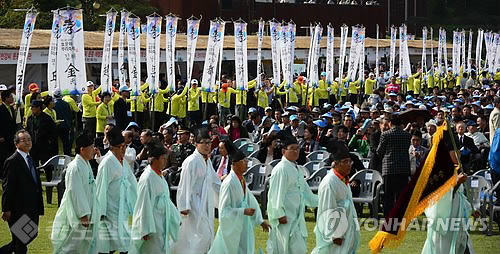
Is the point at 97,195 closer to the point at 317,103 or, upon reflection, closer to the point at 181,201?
the point at 181,201

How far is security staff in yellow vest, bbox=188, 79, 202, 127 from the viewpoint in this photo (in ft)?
93.2

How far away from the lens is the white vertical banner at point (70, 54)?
23.1 meters

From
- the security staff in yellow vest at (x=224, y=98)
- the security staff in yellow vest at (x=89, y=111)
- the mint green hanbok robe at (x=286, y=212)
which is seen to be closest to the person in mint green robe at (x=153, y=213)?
the mint green hanbok robe at (x=286, y=212)

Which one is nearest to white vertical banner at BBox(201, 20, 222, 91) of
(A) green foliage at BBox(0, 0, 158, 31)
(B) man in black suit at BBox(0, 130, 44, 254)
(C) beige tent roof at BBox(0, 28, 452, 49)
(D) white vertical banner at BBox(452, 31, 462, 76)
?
(C) beige tent roof at BBox(0, 28, 452, 49)

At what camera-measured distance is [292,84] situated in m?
31.9

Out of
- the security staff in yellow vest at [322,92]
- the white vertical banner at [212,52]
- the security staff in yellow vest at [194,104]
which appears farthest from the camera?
the security staff in yellow vest at [322,92]

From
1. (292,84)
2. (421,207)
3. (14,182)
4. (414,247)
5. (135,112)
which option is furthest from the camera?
(292,84)

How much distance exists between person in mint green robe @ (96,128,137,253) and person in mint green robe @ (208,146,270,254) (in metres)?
1.13

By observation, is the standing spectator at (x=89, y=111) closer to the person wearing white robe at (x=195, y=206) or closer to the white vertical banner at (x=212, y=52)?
the white vertical banner at (x=212, y=52)

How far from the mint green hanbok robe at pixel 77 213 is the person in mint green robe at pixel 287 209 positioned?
1.95 m

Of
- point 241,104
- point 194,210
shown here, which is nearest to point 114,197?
point 194,210

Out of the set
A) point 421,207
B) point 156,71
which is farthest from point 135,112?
point 421,207

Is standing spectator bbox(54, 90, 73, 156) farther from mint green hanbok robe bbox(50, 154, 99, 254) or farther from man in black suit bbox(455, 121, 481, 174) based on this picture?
mint green hanbok robe bbox(50, 154, 99, 254)

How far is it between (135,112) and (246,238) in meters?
14.7
